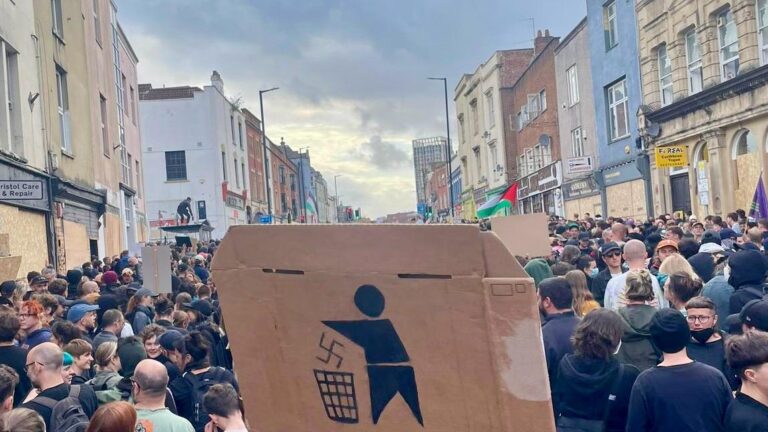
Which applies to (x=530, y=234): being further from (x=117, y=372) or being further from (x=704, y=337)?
(x=117, y=372)

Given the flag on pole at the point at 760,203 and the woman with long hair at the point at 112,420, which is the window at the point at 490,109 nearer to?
the flag on pole at the point at 760,203

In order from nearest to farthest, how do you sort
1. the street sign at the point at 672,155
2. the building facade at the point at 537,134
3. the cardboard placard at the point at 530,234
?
the cardboard placard at the point at 530,234, the street sign at the point at 672,155, the building facade at the point at 537,134

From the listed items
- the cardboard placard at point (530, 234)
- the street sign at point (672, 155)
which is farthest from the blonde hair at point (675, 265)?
the street sign at point (672, 155)

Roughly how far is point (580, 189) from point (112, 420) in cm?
3095

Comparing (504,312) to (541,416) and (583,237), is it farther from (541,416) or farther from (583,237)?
(583,237)

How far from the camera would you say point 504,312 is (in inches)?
75.3

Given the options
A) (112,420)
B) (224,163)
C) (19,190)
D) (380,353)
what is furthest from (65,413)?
(224,163)

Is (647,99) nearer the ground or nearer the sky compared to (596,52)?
nearer the ground

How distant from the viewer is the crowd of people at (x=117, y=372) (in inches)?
160

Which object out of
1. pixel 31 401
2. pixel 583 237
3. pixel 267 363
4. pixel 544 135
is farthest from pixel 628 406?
pixel 544 135

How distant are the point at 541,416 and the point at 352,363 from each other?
0.57 m

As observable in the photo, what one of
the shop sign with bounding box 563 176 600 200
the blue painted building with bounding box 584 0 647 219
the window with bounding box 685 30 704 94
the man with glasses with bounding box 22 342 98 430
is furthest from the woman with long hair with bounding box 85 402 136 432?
the shop sign with bounding box 563 176 600 200

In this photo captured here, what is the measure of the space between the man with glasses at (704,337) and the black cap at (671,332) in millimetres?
719

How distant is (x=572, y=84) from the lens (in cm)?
3350
